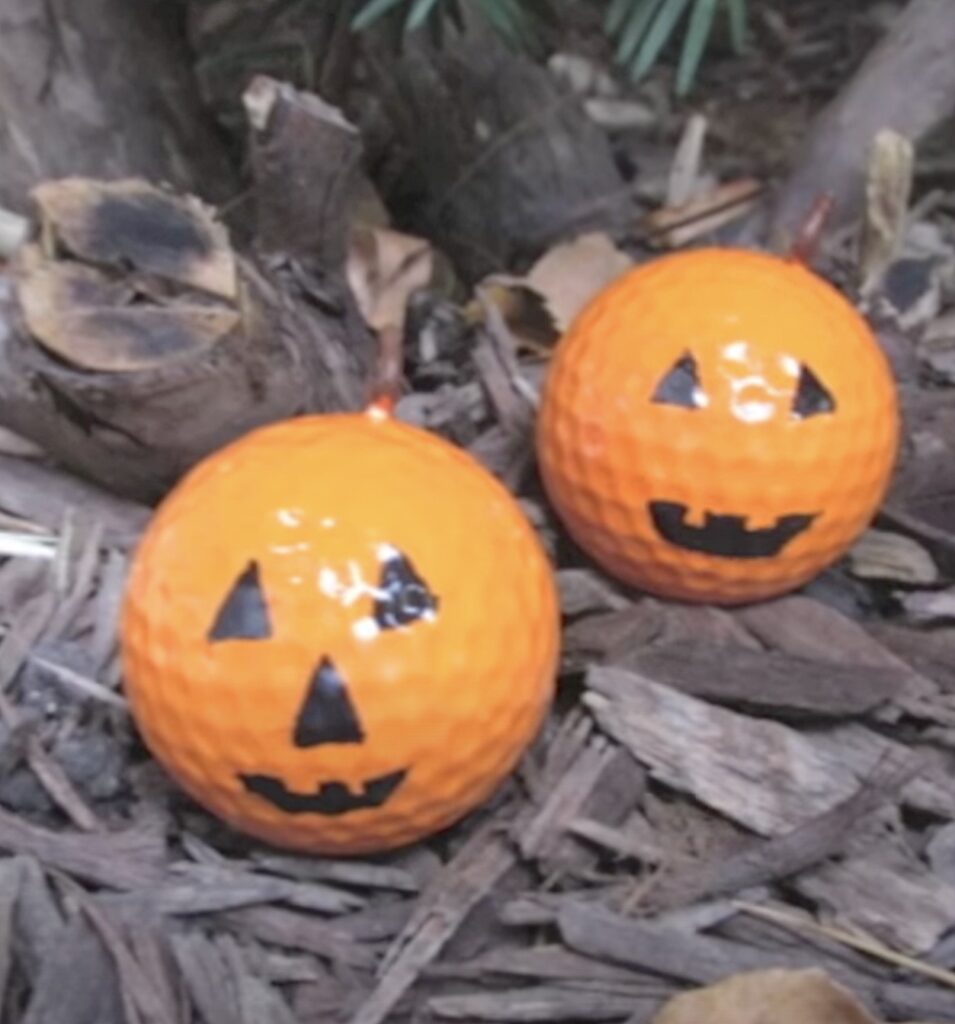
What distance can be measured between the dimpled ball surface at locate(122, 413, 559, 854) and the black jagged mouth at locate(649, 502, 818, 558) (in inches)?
6.3

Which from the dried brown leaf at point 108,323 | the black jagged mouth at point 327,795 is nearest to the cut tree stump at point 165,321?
the dried brown leaf at point 108,323

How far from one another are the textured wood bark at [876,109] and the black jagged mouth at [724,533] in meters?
0.62

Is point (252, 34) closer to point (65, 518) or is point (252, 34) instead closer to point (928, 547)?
point (65, 518)

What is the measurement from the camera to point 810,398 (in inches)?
59.1

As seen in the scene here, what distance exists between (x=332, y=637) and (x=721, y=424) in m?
0.37

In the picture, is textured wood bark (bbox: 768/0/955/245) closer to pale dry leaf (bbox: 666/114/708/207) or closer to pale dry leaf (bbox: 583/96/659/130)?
pale dry leaf (bbox: 666/114/708/207)

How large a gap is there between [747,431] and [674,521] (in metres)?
0.10

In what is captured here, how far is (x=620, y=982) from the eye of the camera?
54.0 inches

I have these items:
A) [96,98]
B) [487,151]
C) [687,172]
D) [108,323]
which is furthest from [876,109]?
[108,323]

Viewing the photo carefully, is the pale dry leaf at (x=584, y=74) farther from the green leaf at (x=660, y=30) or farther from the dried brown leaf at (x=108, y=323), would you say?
the dried brown leaf at (x=108, y=323)

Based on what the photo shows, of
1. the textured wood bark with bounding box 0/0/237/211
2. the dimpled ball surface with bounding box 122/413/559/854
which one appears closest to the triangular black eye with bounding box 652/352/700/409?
the dimpled ball surface with bounding box 122/413/559/854

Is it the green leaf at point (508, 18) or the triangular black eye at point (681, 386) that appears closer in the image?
the triangular black eye at point (681, 386)

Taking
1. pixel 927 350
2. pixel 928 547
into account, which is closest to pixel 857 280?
pixel 927 350

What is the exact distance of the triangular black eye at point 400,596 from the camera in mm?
1335
